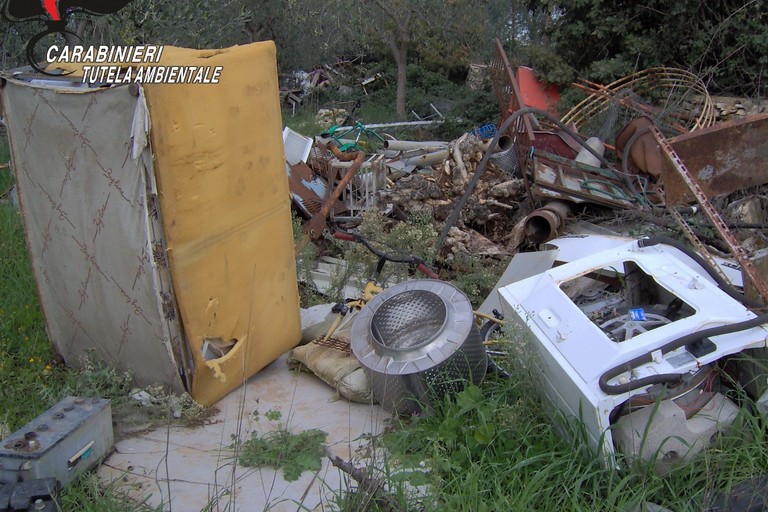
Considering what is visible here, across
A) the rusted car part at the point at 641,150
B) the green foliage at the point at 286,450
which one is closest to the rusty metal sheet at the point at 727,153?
the rusted car part at the point at 641,150

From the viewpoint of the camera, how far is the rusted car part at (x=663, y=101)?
761 centimetres

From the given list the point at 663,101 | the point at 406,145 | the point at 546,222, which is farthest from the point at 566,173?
the point at 406,145

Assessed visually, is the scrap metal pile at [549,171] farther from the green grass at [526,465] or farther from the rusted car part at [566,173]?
the green grass at [526,465]

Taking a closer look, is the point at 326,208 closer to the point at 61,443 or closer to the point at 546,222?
the point at 546,222

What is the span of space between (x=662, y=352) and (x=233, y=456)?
2024mm

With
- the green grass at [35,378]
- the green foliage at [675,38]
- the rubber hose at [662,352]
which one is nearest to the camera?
the rubber hose at [662,352]

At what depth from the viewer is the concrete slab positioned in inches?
114

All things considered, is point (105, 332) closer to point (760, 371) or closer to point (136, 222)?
point (136, 222)

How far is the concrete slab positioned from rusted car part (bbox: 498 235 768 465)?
1056 mm

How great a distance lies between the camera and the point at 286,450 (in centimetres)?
315

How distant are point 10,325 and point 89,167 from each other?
1.57m

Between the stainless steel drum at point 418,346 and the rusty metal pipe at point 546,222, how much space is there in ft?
7.78

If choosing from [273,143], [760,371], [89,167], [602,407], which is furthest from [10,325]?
[760,371]

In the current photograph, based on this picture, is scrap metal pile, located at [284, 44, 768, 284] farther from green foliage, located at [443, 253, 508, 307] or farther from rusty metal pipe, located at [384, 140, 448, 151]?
rusty metal pipe, located at [384, 140, 448, 151]
